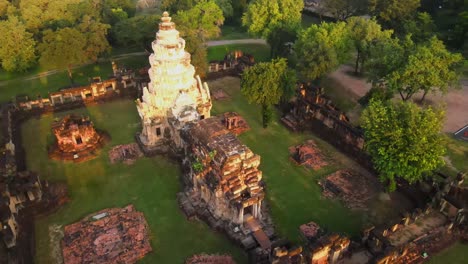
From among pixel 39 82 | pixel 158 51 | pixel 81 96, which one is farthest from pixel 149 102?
pixel 39 82

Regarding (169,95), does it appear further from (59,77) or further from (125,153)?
(59,77)

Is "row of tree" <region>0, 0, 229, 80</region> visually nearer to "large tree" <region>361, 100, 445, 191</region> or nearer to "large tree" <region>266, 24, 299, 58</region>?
"large tree" <region>266, 24, 299, 58</region>

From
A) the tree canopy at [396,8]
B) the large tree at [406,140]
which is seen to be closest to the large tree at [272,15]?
the tree canopy at [396,8]

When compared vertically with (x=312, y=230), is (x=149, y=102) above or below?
above

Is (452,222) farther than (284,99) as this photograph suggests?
No

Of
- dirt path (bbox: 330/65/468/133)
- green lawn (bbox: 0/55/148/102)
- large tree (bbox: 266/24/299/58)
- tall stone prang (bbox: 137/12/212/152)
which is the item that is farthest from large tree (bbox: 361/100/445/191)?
green lawn (bbox: 0/55/148/102)

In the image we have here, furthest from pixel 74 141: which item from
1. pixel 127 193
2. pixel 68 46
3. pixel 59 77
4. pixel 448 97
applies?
pixel 448 97

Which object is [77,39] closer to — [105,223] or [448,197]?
[105,223]
